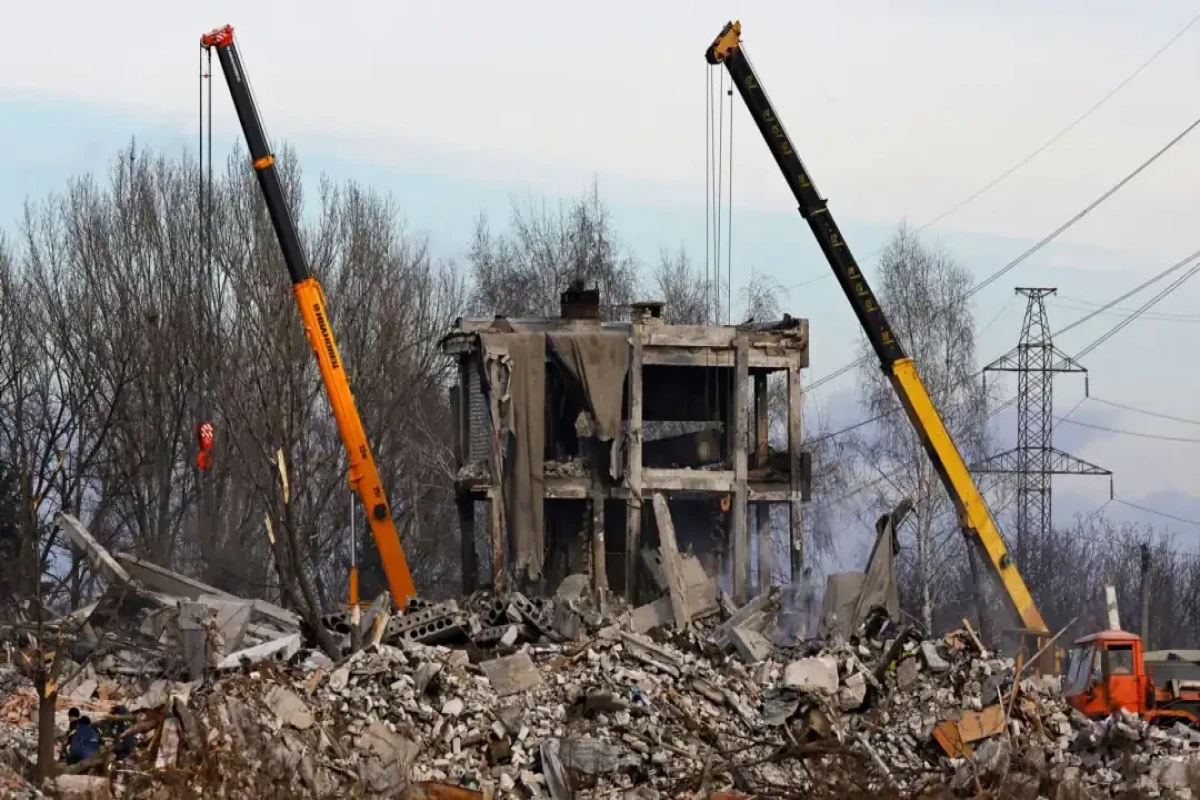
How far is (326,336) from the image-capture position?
28.0m

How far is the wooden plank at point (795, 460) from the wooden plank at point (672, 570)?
9.26ft

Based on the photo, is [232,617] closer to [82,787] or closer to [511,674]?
[511,674]

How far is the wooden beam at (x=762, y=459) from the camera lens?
27734 millimetres

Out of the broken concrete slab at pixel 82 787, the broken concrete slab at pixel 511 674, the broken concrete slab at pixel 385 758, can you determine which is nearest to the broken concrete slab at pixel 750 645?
the broken concrete slab at pixel 511 674

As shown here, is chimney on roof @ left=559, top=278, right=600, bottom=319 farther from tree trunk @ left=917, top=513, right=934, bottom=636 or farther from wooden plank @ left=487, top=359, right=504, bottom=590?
tree trunk @ left=917, top=513, right=934, bottom=636

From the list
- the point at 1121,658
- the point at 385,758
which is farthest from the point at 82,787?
the point at 1121,658

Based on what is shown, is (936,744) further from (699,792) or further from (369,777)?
(369,777)

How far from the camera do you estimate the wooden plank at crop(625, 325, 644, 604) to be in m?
26.0

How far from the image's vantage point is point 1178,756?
59.8 feet

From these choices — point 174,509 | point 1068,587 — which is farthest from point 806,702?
point 1068,587

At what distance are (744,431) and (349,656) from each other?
928 cm

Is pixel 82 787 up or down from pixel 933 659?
down

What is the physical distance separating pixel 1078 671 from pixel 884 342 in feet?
19.4

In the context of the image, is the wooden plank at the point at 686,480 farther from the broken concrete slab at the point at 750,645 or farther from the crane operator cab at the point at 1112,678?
the crane operator cab at the point at 1112,678
